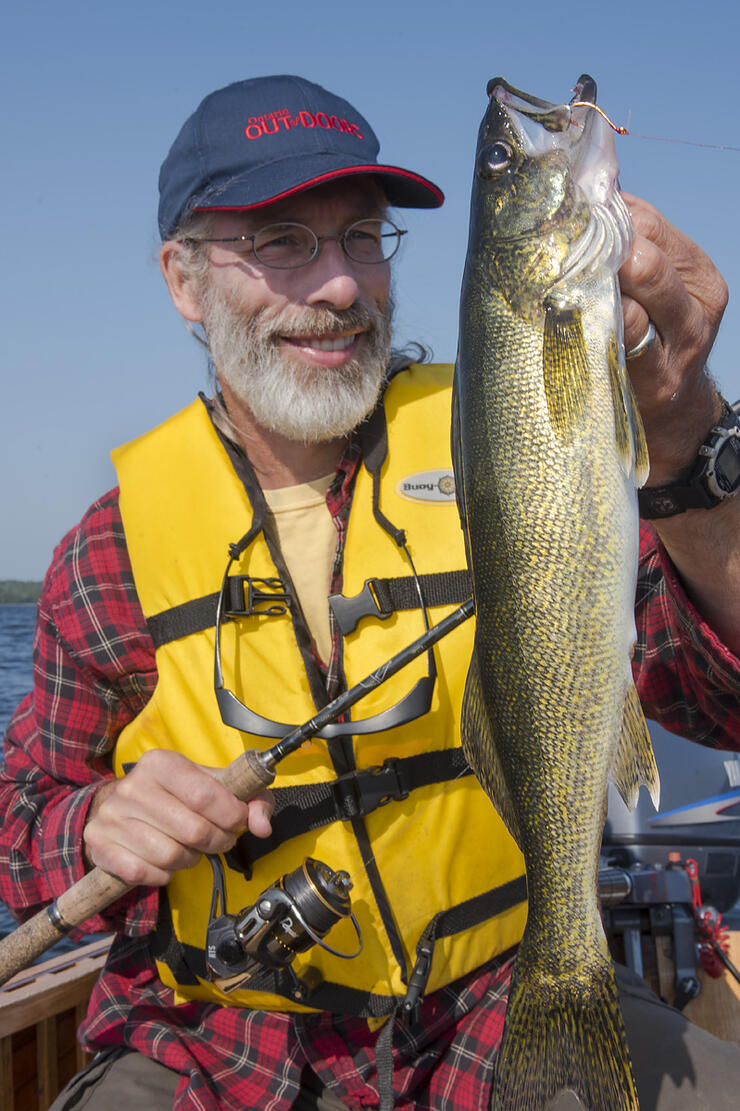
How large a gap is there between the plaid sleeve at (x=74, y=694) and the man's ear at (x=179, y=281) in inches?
34.0

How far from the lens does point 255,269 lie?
3.37 meters

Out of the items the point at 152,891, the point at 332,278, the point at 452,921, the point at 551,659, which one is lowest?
the point at 452,921

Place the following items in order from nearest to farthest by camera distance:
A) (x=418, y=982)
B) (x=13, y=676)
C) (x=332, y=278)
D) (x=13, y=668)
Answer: (x=418, y=982) → (x=332, y=278) → (x=13, y=676) → (x=13, y=668)

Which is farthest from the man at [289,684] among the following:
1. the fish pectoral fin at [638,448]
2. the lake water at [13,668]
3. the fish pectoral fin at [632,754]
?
the lake water at [13,668]

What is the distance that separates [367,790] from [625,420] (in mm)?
1505

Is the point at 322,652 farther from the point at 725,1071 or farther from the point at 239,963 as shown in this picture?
the point at 725,1071

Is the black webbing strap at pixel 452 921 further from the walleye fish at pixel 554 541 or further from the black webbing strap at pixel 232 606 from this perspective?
the black webbing strap at pixel 232 606

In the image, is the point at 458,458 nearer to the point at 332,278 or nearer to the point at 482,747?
the point at 482,747

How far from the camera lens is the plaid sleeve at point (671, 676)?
2.76 meters

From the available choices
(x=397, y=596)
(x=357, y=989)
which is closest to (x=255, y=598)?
(x=397, y=596)

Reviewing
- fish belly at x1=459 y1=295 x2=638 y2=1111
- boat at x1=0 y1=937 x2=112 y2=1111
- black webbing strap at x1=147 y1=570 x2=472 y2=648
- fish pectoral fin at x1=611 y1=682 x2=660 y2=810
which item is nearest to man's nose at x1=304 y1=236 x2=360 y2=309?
black webbing strap at x1=147 y1=570 x2=472 y2=648

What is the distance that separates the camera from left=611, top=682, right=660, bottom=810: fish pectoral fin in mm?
2025

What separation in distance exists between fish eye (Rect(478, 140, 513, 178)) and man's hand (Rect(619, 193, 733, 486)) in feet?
0.96

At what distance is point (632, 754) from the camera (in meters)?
2.04
